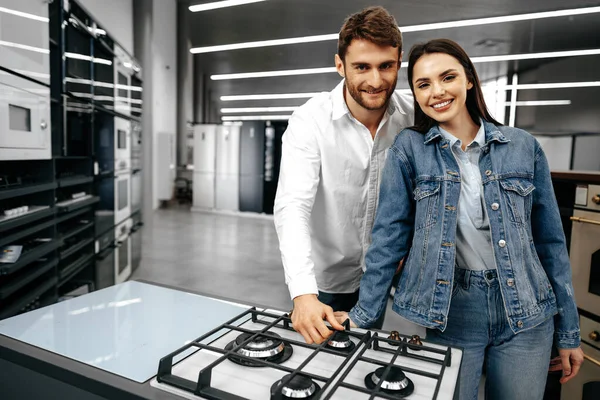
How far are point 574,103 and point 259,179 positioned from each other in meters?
6.88

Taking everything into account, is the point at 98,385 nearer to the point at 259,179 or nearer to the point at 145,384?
the point at 145,384

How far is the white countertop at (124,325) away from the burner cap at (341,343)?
33 cm

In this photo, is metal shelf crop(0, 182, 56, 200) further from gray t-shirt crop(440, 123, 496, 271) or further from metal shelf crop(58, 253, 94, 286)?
gray t-shirt crop(440, 123, 496, 271)

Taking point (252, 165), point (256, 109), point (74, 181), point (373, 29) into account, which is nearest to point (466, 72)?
point (373, 29)

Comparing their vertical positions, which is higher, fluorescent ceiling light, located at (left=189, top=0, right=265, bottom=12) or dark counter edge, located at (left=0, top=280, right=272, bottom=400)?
fluorescent ceiling light, located at (left=189, top=0, right=265, bottom=12)

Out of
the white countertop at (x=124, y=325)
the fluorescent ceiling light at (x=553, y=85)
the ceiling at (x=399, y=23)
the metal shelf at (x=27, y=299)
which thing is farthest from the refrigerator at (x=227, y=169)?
the white countertop at (x=124, y=325)

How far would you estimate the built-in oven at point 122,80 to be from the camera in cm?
348

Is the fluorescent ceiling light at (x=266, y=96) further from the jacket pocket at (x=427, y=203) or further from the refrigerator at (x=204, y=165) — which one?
the jacket pocket at (x=427, y=203)

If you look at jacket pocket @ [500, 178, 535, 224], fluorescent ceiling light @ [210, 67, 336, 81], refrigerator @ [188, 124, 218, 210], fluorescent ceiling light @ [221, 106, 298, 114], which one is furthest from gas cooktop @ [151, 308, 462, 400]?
fluorescent ceiling light @ [221, 106, 298, 114]

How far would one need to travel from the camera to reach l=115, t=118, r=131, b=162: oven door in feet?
11.2

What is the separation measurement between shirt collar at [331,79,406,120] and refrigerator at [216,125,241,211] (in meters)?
7.91

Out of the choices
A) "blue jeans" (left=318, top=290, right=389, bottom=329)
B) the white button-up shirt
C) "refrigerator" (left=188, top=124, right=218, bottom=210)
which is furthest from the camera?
"refrigerator" (left=188, top=124, right=218, bottom=210)

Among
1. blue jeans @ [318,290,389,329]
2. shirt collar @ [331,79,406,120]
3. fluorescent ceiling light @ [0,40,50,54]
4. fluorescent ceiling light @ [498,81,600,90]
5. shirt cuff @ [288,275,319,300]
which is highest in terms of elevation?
fluorescent ceiling light @ [498,81,600,90]

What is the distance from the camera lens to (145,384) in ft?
2.52
